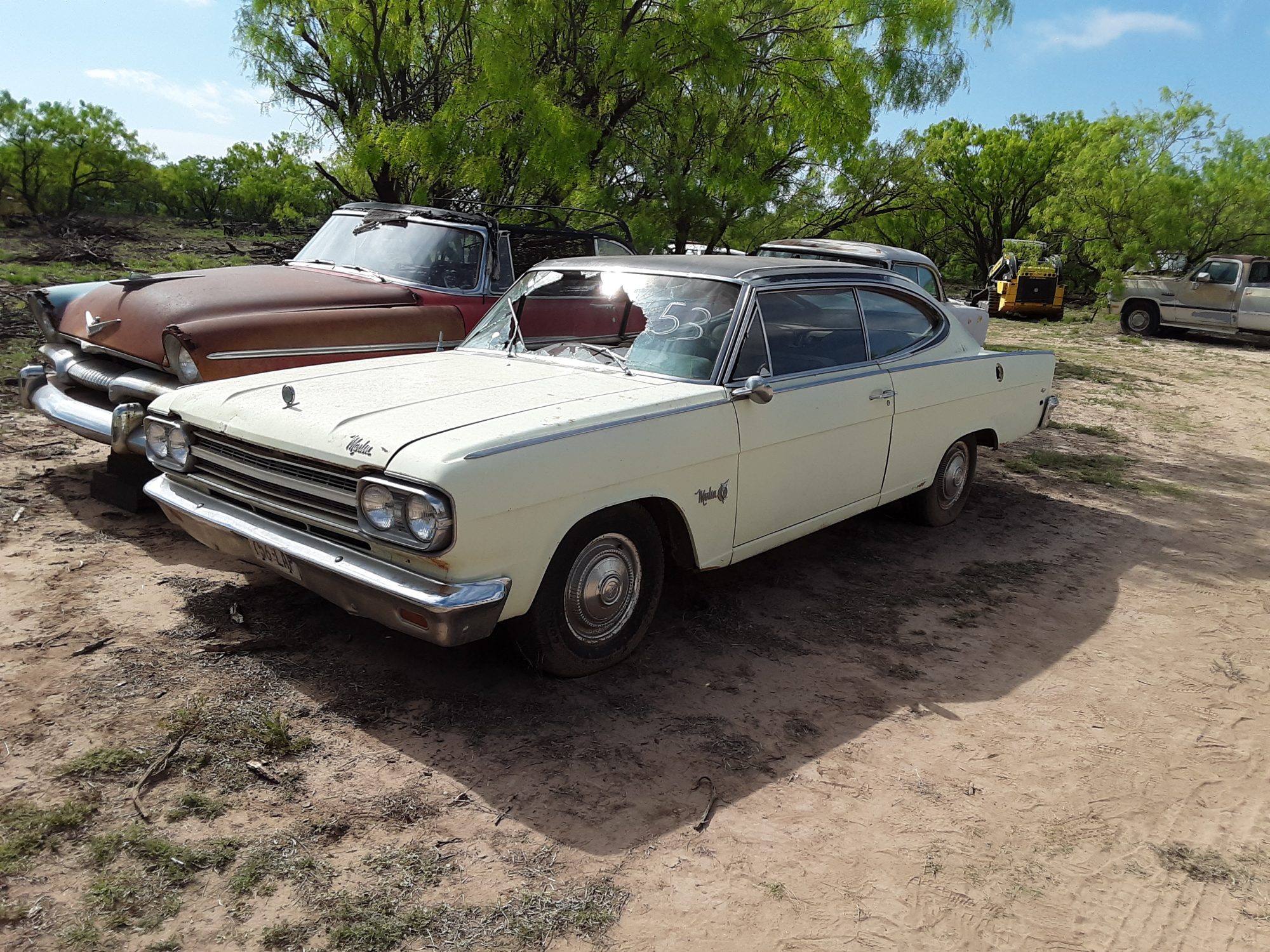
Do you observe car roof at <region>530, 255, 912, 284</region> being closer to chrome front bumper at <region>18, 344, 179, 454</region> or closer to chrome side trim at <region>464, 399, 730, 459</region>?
chrome side trim at <region>464, 399, 730, 459</region>

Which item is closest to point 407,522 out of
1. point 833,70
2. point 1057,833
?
point 1057,833

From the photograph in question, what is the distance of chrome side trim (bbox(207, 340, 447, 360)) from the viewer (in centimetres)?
532

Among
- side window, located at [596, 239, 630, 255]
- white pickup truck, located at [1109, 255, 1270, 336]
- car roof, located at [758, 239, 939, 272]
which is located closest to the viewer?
side window, located at [596, 239, 630, 255]

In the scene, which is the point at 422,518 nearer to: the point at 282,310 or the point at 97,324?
the point at 282,310

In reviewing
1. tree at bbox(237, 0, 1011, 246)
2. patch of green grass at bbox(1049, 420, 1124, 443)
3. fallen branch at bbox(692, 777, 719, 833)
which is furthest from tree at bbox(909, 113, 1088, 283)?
fallen branch at bbox(692, 777, 719, 833)

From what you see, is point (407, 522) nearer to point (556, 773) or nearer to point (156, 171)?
point (556, 773)

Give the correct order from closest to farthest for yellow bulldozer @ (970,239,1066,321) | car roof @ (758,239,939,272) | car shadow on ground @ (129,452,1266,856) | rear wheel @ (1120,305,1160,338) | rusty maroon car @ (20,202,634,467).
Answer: car shadow on ground @ (129,452,1266,856) < rusty maroon car @ (20,202,634,467) < car roof @ (758,239,939,272) < rear wheel @ (1120,305,1160,338) < yellow bulldozer @ (970,239,1066,321)

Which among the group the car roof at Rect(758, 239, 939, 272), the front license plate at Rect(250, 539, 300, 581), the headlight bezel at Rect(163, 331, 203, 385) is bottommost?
the front license plate at Rect(250, 539, 300, 581)

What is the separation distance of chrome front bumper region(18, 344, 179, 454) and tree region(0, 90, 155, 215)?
3870 cm

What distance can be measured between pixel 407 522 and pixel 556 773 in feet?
3.27

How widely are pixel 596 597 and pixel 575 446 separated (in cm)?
66

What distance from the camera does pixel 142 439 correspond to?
5121 mm

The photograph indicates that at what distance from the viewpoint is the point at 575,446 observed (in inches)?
137

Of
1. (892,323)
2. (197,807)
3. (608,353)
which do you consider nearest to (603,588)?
(608,353)
